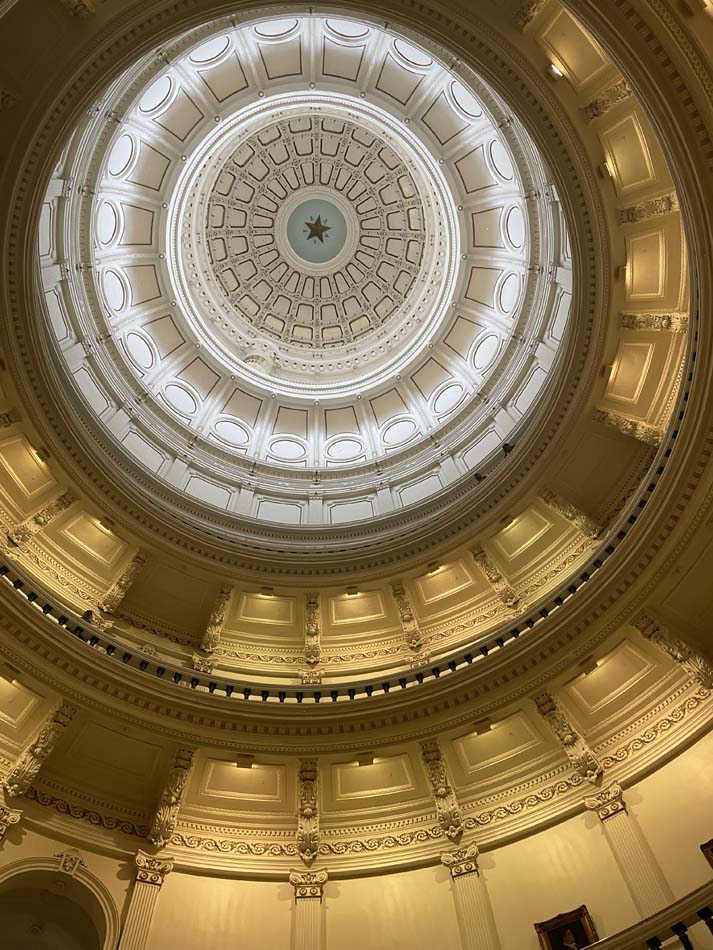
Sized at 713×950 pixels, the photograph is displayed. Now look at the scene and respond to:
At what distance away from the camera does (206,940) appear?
11.3 m

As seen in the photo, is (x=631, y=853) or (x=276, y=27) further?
(x=276, y=27)

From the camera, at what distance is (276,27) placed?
63.8 feet

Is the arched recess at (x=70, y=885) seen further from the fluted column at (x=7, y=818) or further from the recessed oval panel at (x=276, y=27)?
the recessed oval panel at (x=276, y=27)

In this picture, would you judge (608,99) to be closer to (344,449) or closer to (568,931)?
(568,931)

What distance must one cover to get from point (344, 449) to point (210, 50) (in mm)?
12699

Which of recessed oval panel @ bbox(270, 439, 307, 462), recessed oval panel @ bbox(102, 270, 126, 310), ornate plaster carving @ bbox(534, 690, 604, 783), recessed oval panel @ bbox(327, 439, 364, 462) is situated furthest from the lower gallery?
recessed oval panel @ bbox(327, 439, 364, 462)

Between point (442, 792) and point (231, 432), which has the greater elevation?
point (231, 432)

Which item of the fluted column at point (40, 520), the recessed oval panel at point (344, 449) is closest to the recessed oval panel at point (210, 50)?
the recessed oval panel at point (344, 449)

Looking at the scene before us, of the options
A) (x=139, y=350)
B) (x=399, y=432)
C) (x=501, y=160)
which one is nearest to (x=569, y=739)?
(x=399, y=432)

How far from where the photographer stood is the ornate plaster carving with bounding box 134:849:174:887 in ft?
38.3

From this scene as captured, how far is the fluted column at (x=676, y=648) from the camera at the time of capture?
39.6 feet

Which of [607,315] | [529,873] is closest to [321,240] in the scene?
[607,315]

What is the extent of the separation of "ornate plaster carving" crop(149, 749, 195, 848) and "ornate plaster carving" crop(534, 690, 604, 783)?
690 cm

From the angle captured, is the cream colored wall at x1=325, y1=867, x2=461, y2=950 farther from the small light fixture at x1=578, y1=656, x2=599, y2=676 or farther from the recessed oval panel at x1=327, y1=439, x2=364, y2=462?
the recessed oval panel at x1=327, y1=439, x2=364, y2=462
